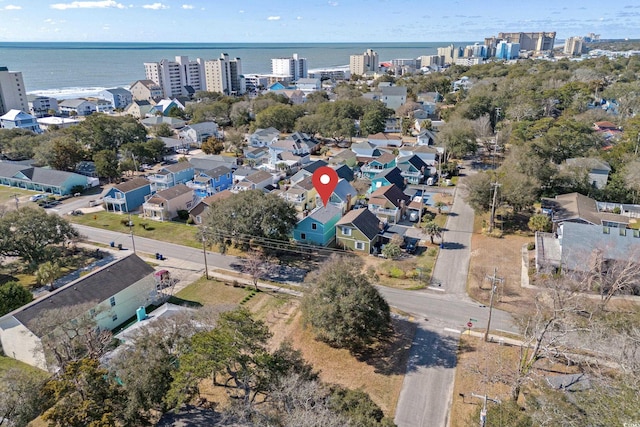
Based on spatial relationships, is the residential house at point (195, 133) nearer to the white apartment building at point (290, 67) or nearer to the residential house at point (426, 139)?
the residential house at point (426, 139)

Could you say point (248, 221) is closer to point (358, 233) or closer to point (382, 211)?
point (358, 233)

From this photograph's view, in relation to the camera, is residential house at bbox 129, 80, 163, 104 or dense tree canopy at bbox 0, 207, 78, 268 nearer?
dense tree canopy at bbox 0, 207, 78, 268

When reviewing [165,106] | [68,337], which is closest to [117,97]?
[165,106]

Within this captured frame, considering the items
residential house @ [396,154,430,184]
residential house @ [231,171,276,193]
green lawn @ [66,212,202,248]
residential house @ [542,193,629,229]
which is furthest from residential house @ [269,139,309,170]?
residential house @ [542,193,629,229]

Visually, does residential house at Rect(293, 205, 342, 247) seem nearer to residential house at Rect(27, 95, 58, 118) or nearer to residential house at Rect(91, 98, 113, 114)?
residential house at Rect(91, 98, 113, 114)

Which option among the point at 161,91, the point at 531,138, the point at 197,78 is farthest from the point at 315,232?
the point at 197,78

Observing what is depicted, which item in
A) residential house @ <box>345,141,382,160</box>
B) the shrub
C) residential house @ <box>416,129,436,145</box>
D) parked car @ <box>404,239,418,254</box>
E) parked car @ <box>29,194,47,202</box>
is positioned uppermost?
residential house @ <box>416,129,436,145</box>

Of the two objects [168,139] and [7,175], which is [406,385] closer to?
[7,175]
